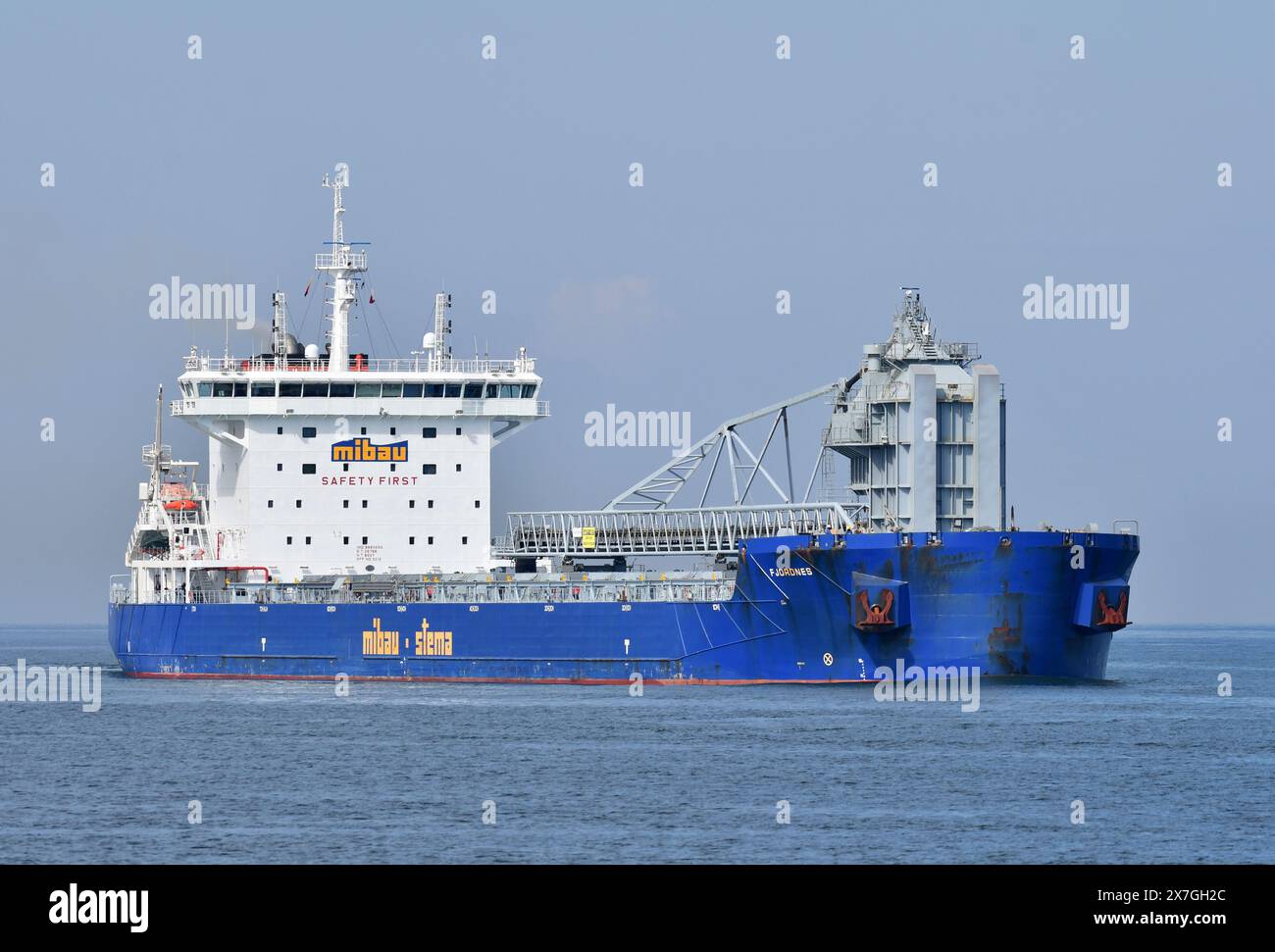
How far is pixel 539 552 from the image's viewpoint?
2202 inches

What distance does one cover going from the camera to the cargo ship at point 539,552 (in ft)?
144

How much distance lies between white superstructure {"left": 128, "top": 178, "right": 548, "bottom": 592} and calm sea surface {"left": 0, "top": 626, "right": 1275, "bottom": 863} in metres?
6.24

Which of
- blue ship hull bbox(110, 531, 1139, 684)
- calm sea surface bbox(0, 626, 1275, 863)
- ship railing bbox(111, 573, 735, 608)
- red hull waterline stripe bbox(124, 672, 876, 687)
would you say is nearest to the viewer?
calm sea surface bbox(0, 626, 1275, 863)

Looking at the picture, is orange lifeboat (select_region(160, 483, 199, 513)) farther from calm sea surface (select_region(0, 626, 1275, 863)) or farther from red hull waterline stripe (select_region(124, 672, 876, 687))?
calm sea surface (select_region(0, 626, 1275, 863))

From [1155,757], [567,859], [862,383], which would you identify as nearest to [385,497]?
[862,383]

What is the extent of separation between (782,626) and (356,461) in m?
14.5

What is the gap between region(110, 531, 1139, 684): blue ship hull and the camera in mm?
43312

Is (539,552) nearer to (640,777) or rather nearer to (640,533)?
(640,533)

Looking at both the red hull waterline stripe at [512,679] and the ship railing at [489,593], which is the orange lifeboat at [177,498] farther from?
the red hull waterline stripe at [512,679]

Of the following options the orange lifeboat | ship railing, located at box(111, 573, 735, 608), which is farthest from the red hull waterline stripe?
the orange lifeboat

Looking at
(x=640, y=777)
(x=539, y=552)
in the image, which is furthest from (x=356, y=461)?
(x=640, y=777)

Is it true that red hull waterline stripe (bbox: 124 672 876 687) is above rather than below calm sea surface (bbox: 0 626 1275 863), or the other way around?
above
